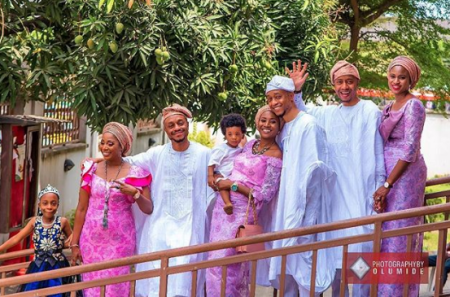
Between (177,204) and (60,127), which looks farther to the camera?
(60,127)

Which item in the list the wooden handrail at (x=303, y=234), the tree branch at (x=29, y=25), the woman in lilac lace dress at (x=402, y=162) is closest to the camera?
the wooden handrail at (x=303, y=234)

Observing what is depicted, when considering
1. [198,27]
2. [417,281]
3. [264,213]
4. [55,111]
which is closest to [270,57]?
[198,27]

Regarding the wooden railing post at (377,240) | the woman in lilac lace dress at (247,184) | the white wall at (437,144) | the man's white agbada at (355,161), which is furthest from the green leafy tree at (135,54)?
the white wall at (437,144)

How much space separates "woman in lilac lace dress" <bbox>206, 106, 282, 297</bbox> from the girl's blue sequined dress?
46.5 inches

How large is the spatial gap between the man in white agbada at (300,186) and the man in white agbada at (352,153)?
176mm

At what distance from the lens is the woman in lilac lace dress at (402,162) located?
6.66m

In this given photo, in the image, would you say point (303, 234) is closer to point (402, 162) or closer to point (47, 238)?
point (402, 162)

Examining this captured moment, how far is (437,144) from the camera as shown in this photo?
91.8 ft

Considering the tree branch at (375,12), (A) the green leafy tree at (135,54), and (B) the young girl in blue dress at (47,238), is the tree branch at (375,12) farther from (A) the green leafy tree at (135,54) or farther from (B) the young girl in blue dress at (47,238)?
(B) the young girl in blue dress at (47,238)

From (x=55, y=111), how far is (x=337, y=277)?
34.9ft

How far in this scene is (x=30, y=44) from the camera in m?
8.76

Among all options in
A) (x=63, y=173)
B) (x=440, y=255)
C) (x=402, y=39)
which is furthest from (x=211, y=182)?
(x=63, y=173)

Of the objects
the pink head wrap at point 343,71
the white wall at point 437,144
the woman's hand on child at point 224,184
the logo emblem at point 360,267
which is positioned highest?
the white wall at point 437,144

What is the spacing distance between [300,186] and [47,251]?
2.02 meters
